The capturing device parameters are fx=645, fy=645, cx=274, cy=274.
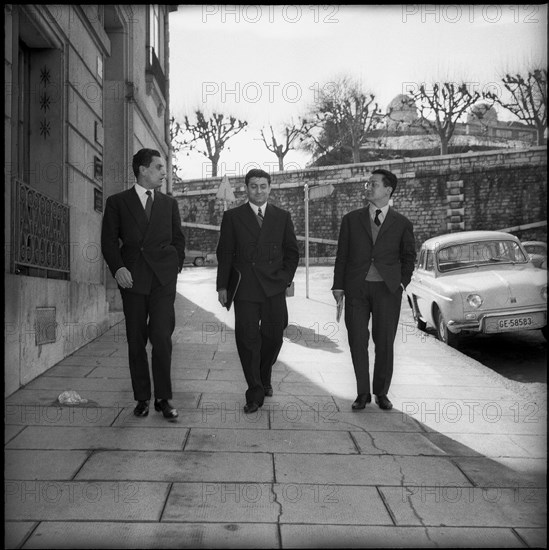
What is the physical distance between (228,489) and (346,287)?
7.63 ft

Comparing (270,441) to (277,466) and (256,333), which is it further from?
(256,333)

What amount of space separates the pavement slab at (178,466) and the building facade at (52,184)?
1268 mm

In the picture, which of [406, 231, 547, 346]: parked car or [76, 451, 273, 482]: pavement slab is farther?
[406, 231, 547, 346]: parked car

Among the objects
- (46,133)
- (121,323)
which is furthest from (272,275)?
(121,323)

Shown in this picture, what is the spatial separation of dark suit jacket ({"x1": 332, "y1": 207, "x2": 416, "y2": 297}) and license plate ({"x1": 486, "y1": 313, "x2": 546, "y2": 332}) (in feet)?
11.1

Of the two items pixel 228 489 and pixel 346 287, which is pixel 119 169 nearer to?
pixel 346 287

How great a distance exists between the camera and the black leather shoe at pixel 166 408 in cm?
462

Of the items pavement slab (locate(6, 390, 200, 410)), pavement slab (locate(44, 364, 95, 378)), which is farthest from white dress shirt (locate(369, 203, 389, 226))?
pavement slab (locate(44, 364, 95, 378))

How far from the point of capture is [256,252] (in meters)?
5.03

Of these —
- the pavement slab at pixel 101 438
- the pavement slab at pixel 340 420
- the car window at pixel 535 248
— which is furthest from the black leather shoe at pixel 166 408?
the car window at pixel 535 248

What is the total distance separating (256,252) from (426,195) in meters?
35.2

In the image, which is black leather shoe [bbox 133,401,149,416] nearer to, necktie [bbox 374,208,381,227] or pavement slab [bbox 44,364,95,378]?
pavement slab [bbox 44,364,95,378]

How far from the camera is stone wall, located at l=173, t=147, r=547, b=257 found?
36750mm

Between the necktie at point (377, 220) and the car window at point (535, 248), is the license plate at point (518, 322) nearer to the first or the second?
the necktie at point (377, 220)
